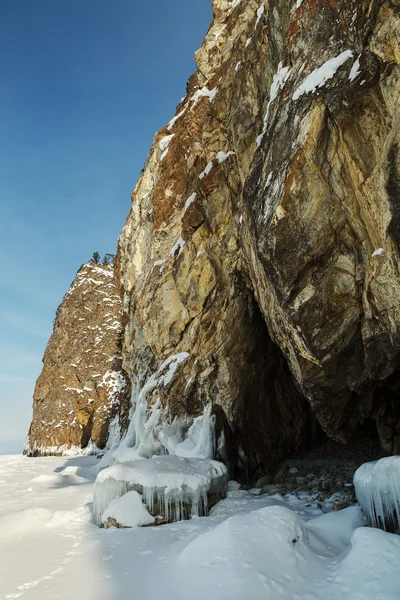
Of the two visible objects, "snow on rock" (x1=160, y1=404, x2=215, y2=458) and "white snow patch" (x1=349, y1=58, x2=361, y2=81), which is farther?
"snow on rock" (x1=160, y1=404, x2=215, y2=458)

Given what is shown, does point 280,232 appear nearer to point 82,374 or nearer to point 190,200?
point 190,200

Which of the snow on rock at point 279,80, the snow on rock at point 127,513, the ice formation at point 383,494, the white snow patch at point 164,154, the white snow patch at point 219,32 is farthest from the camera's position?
the white snow patch at point 164,154

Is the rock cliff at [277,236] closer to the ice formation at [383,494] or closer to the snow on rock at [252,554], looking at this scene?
the ice formation at [383,494]

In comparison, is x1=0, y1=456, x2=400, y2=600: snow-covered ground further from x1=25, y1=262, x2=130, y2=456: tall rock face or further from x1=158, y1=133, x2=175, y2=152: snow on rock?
x1=25, y1=262, x2=130, y2=456: tall rock face

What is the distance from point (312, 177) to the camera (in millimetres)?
8320

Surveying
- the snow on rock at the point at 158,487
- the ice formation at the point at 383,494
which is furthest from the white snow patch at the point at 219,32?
the ice formation at the point at 383,494

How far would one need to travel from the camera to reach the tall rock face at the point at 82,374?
3806 centimetres

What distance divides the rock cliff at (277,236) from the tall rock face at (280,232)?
4 cm

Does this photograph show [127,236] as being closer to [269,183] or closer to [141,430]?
[141,430]

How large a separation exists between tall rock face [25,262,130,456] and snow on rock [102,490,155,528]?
25602 mm

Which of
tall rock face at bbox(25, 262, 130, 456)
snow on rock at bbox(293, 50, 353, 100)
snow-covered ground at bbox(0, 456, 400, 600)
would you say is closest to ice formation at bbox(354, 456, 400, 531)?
snow-covered ground at bbox(0, 456, 400, 600)

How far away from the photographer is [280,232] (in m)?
8.91

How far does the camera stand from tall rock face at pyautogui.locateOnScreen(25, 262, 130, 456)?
125ft

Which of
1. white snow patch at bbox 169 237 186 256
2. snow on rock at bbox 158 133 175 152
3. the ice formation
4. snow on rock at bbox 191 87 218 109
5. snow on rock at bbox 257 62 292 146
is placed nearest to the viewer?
the ice formation
